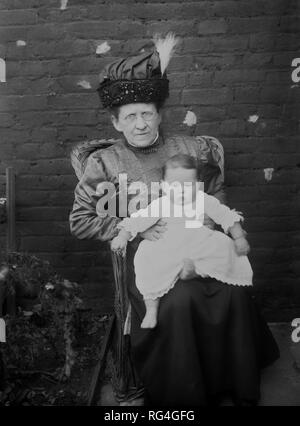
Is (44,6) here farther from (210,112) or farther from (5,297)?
(5,297)

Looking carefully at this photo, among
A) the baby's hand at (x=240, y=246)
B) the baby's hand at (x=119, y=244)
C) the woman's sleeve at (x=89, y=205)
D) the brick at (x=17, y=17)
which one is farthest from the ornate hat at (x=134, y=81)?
the brick at (x=17, y=17)

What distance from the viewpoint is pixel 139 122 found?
246cm

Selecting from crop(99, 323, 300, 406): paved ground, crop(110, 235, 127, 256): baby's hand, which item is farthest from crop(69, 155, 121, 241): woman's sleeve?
crop(99, 323, 300, 406): paved ground

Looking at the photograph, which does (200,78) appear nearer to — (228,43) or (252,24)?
(228,43)

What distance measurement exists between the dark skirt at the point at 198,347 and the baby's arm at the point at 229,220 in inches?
7.4

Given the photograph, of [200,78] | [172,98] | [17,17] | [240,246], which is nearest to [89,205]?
[240,246]

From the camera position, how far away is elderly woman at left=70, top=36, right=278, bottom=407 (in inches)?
88.2

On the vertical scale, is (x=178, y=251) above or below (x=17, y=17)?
below

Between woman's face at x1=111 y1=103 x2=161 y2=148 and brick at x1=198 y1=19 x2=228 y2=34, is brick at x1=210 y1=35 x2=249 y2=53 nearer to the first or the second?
brick at x1=198 y1=19 x2=228 y2=34

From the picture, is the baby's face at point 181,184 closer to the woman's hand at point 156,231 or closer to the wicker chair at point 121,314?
the woman's hand at point 156,231

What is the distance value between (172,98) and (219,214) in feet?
3.26

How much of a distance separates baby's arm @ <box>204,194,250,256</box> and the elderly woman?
0.18 meters

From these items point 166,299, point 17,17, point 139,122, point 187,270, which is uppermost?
point 17,17

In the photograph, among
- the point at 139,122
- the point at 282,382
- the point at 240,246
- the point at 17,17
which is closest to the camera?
the point at 240,246
